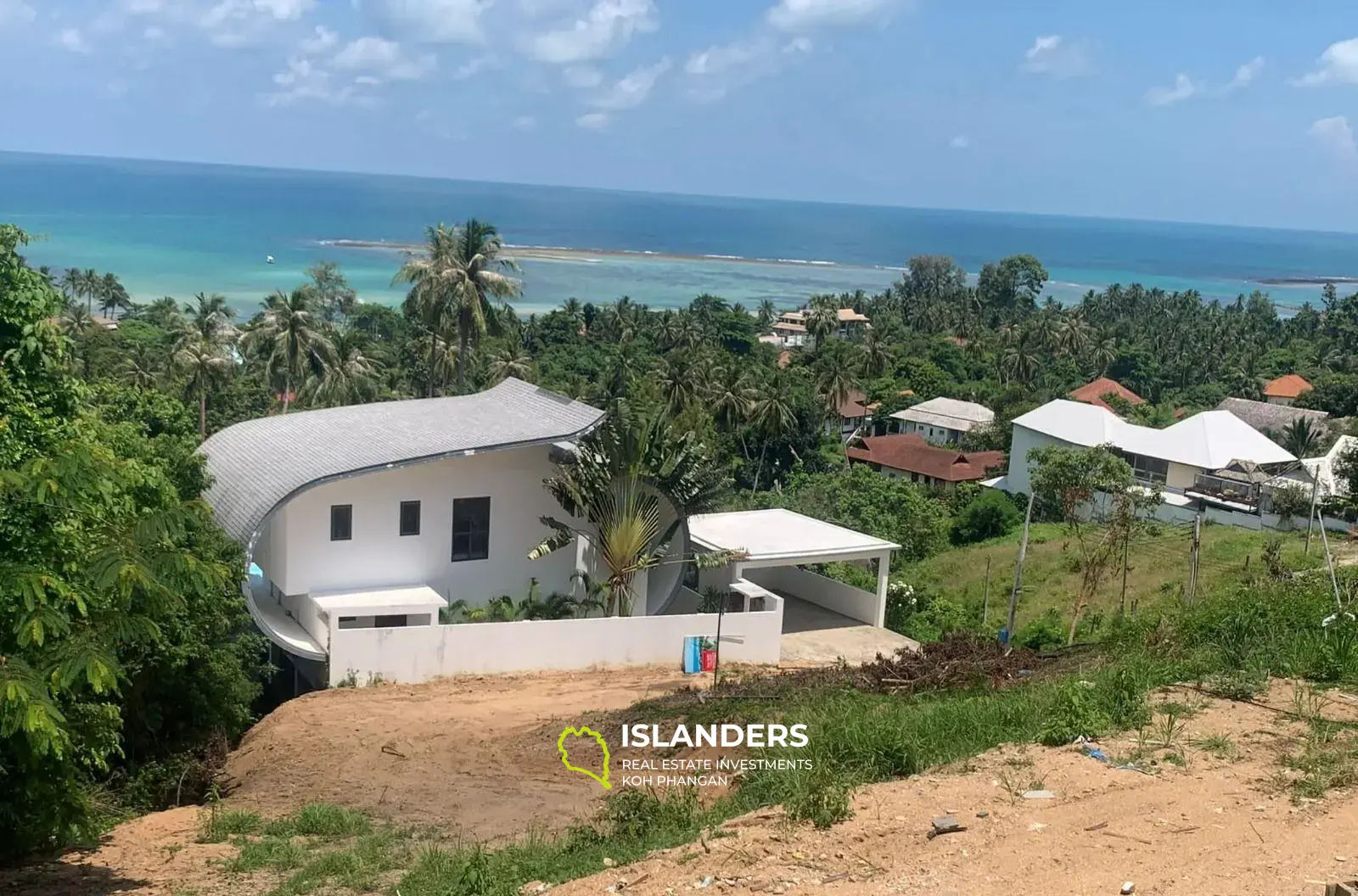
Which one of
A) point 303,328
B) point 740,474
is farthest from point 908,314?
point 303,328

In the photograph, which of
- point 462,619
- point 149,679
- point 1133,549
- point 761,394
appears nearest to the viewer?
point 149,679

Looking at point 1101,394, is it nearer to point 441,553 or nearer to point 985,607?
point 985,607

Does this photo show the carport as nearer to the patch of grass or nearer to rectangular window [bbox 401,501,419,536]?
rectangular window [bbox 401,501,419,536]

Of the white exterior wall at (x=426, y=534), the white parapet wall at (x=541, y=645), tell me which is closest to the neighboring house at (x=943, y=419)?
the white exterior wall at (x=426, y=534)

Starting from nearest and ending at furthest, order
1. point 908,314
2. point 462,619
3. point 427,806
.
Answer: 1. point 427,806
2. point 462,619
3. point 908,314

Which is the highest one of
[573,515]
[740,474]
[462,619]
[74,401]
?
[74,401]

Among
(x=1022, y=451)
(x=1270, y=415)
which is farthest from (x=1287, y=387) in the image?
(x=1022, y=451)

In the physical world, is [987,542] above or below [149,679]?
below

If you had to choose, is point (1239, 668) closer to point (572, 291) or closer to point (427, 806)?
point (427, 806)
